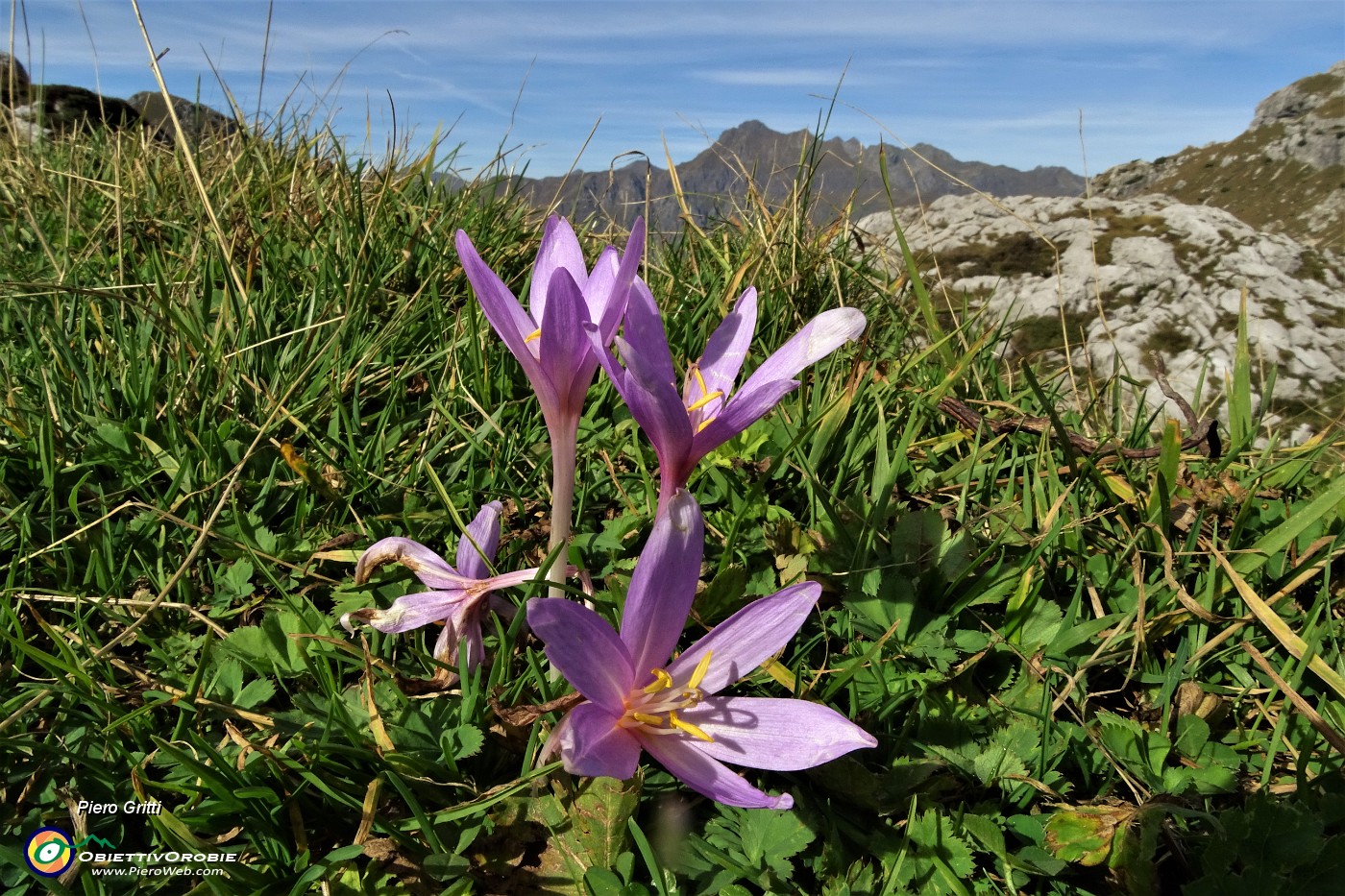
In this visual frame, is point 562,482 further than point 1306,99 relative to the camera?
No

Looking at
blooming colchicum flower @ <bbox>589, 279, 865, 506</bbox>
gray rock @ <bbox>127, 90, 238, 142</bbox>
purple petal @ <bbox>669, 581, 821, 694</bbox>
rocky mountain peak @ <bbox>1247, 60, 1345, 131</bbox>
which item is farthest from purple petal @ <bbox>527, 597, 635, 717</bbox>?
rocky mountain peak @ <bbox>1247, 60, 1345, 131</bbox>

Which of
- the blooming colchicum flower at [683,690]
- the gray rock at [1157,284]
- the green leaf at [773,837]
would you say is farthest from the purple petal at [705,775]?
the gray rock at [1157,284]

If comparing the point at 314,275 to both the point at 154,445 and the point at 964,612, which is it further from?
the point at 964,612

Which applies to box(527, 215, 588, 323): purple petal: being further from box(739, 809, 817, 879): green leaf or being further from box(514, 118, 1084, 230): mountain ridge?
box(514, 118, 1084, 230): mountain ridge

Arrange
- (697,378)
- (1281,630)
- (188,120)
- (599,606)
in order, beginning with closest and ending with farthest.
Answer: (697,378) → (599,606) → (1281,630) → (188,120)

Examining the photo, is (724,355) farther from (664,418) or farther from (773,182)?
(773,182)

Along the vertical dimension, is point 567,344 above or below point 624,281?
below

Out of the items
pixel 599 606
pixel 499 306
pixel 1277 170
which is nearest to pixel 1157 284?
pixel 599 606
